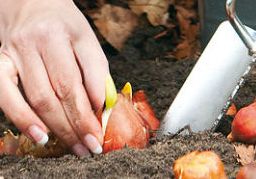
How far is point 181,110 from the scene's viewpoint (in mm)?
1641

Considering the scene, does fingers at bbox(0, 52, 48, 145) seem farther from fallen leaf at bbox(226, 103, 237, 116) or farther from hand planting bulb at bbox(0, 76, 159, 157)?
fallen leaf at bbox(226, 103, 237, 116)

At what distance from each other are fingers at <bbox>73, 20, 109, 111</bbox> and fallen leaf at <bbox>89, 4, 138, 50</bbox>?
1.09m

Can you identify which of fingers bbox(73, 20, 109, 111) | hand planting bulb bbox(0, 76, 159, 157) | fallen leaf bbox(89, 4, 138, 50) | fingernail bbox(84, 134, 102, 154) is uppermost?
fingers bbox(73, 20, 109, 111)

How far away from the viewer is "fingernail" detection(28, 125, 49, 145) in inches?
53.0

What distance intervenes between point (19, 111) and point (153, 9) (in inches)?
54.1

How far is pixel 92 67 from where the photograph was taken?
143cm

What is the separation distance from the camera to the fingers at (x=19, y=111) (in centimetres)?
135

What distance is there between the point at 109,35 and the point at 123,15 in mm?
96

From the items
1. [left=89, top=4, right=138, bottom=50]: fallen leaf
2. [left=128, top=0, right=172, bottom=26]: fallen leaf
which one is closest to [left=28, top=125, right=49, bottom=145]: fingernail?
[left=89, top=4, right=138, bottom=50]: fallen leaf

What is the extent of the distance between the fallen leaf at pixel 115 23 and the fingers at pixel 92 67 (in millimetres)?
1091

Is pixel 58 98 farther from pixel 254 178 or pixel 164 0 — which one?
pixel 164 0

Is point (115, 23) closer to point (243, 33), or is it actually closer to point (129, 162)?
point (243, 33)

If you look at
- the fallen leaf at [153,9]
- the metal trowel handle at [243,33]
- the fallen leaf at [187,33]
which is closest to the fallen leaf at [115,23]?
the fallen leaf at [153,9]

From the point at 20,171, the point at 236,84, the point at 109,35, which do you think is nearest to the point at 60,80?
the point at 20,171
